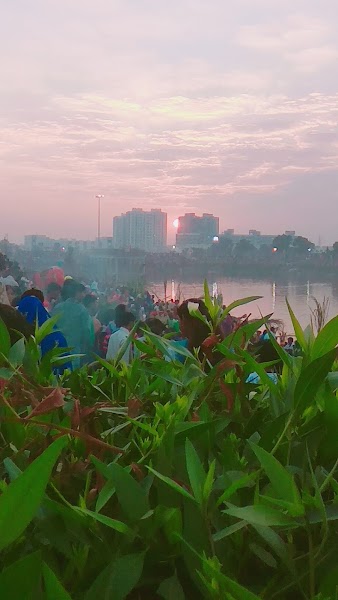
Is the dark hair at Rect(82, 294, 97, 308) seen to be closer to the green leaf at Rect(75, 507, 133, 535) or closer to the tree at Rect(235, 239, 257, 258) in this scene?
the green leaf at Rect(75, 507, 133, 535)

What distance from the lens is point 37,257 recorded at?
28.5 feet

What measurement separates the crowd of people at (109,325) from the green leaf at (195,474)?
9 cm

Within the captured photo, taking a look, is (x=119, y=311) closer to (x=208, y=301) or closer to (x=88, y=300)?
(x=88, y=300)

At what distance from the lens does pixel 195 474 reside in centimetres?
23

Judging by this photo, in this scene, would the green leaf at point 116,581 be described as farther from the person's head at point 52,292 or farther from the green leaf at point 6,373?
the person's head at point 52,292

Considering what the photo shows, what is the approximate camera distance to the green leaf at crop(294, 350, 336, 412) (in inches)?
10.4

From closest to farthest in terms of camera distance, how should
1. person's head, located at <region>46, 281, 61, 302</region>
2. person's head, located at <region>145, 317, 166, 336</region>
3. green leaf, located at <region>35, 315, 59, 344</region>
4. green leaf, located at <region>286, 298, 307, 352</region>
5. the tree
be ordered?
1. green leaf, located at <region>286, 298, 307, 352</region>
2. green leaf, located at <region>35, 315, 59, 344</region>
3. person's head, located at <region>145, 317, 166, 336</region>
4. person's head, located at <region>46, 281, 61, 302</region>
5. the tree

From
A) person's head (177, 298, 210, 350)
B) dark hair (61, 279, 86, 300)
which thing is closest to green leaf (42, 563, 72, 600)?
person's head (177, 298, 210, 350)

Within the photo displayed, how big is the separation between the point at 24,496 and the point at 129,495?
54mm

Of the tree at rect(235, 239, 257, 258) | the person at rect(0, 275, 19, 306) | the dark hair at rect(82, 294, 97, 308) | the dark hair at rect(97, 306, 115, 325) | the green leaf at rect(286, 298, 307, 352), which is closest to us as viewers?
the green leaf at rect(286, 298, 307, 352)

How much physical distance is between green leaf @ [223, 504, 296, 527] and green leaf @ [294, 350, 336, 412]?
0.07 metres

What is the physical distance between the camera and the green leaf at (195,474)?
0.23 meters

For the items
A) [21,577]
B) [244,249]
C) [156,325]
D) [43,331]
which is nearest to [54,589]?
[21,577]

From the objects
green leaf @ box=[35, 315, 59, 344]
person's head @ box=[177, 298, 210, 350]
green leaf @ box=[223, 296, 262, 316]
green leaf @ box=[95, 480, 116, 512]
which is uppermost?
green leaf @ box=[223, 296, 262, 316]
